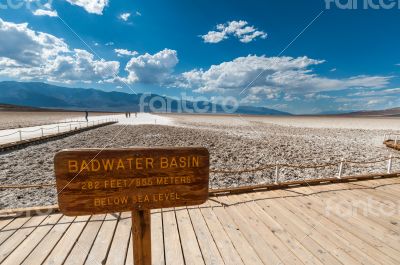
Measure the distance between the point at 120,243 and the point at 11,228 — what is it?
229cm

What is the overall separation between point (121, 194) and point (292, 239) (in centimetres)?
343

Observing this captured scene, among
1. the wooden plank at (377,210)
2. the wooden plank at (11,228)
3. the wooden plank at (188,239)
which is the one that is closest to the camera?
the wooden plank at (188,239)

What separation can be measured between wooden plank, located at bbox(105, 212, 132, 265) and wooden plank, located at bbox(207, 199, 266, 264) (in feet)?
6.30

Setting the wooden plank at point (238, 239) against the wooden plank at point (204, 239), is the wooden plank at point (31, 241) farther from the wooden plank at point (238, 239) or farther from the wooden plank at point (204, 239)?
the wooden plank at point (238, 239)

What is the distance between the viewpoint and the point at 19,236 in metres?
4.13

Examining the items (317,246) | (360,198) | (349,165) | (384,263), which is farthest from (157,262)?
(349,165)

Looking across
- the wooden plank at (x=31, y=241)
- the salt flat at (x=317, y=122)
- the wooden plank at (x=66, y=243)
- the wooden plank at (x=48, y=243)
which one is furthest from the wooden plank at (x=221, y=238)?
the salt flat at (x=317, y=122)

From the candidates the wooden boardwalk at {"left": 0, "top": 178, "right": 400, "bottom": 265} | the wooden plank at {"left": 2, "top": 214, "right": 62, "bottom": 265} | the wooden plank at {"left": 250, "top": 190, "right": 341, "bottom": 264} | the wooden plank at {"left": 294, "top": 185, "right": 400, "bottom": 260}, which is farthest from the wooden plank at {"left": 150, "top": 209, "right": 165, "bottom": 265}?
the wooden plank at {"left": 294, "top": 185, "right": 400, "bottom": 260}

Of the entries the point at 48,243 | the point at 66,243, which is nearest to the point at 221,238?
the point at 66,243

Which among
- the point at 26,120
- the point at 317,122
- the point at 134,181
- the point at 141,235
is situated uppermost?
the point at 134,181

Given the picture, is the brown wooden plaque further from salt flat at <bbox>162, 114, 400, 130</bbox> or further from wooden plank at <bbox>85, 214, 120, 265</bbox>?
salt flat at <bbox>162, 114, 400, 130</bbox>

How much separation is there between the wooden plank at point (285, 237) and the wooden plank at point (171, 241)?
5.72ft

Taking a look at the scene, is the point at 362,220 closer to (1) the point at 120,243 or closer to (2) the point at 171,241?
(2) the point at 171,241

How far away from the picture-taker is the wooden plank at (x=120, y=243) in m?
3.63
